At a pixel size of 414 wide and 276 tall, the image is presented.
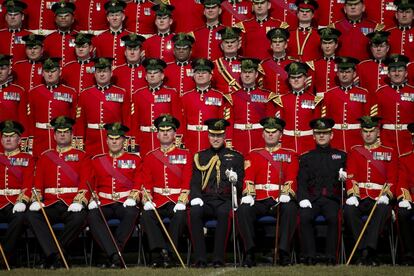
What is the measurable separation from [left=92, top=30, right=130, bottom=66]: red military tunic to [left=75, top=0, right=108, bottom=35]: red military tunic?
43cm

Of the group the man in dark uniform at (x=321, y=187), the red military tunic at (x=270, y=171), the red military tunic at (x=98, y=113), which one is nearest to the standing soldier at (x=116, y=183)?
the red military tunic at (x=98, y=113)

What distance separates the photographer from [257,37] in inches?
693

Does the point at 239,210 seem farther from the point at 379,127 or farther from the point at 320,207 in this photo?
the point at 379,127

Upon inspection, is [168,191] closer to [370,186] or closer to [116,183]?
[116,183]

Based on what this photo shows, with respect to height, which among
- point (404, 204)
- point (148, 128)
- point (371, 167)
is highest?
point (148, 128)

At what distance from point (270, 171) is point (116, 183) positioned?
184 centimetres

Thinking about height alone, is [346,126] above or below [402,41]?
below

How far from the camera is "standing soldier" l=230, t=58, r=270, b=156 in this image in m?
16.6

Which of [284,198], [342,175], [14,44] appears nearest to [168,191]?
[284,198]

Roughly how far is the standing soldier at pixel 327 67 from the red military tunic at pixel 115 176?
9.37 ft

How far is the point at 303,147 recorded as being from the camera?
16375 mm

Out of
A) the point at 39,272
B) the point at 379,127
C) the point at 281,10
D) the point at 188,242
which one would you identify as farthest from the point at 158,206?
the point at 281,10

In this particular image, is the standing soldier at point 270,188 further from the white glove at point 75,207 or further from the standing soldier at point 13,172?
the standing soldier at point 13,172

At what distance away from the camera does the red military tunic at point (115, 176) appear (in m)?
15.5
